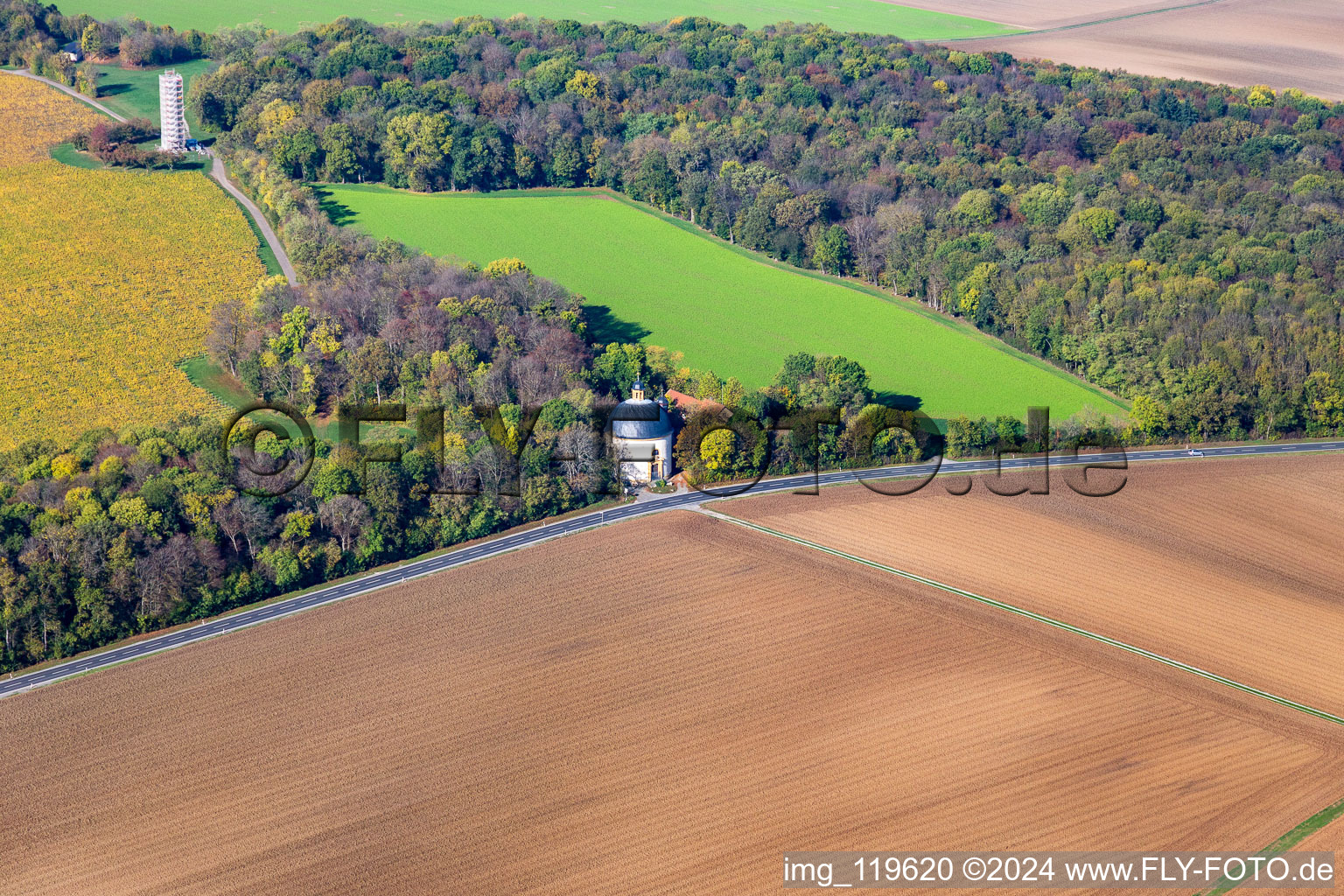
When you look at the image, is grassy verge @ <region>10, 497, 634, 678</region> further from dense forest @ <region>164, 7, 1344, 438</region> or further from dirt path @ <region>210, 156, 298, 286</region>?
dirt path @ <region>210, 156, 298, 286</region>

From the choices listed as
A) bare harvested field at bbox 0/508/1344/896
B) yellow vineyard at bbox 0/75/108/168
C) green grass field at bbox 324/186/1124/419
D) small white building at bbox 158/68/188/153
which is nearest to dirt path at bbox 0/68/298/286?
yellow vineyard at bbox 0/75/108/168

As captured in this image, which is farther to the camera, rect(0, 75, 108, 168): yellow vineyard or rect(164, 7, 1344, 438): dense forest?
rect(0, 75, 108, 168): yellow vineyard

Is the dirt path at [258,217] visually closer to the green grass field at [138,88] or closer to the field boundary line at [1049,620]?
the green grass field at [138,88]

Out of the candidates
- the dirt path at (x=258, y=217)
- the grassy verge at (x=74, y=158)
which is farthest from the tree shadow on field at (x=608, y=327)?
the grassy verge at (x=74, y=158)

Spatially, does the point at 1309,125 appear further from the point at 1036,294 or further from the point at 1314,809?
the point at 1314,809

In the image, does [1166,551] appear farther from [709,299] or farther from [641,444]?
[709,299]

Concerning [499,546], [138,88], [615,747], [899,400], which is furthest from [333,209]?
[615,747]

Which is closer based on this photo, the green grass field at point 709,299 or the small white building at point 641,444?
the small white building at point 641,444

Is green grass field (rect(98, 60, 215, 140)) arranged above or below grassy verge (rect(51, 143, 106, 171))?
above
